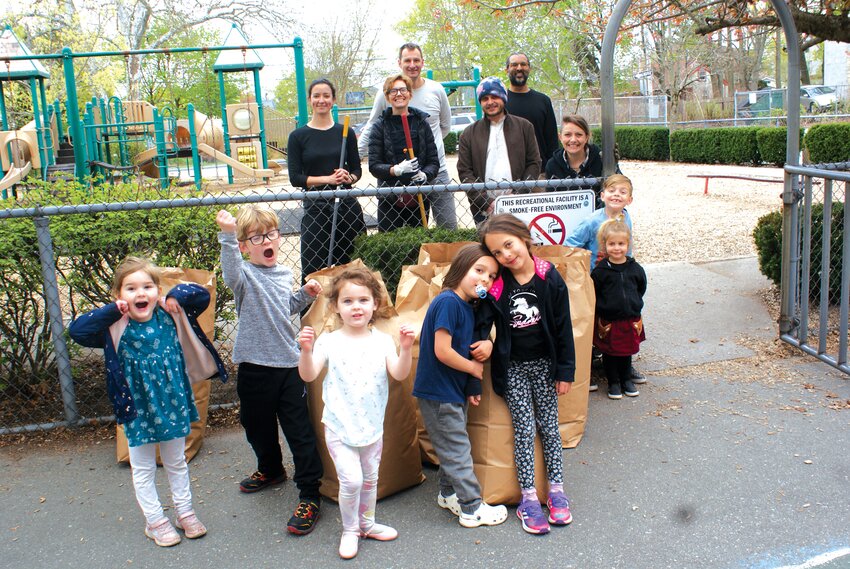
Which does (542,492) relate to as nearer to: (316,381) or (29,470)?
(316,381)

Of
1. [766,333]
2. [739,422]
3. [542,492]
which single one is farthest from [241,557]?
[766,333]

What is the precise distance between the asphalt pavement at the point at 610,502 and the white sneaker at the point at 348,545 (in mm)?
36

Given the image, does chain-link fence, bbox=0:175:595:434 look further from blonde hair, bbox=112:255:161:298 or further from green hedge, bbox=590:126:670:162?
green hedge, bbox=590:126:670:162

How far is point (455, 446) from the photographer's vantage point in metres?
3.24

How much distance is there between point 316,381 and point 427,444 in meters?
0.72

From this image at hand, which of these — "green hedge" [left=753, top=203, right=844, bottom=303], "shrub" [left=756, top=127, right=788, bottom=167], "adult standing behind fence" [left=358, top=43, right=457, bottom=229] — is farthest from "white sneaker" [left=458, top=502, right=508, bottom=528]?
"shrub" [left=756, top=127, right=788, bottom=167]

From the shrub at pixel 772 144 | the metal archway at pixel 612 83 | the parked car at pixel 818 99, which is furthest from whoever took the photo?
the parked car at pixel 818 99

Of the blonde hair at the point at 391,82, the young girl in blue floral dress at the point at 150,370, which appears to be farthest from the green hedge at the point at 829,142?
the young girl in blue floral dress at the point at 150,370

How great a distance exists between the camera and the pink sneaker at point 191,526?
3.22 metres

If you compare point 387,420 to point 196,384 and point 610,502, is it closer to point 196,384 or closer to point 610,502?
point 610,502

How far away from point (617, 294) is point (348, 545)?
2125 millimetres

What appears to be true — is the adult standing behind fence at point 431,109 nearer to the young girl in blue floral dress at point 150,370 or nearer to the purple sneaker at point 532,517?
the young girl in blue floral dress at point 150,370

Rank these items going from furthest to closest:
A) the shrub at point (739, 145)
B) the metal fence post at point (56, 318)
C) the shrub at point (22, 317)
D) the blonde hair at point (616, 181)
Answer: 1. the shrub at point (739, 145)
2. the blonde hair at point (616, 181)
3. the shrub at point (22, 317)
4. the metal fence post at point (56, 318)

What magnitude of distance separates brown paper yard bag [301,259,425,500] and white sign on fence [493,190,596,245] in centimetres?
129
